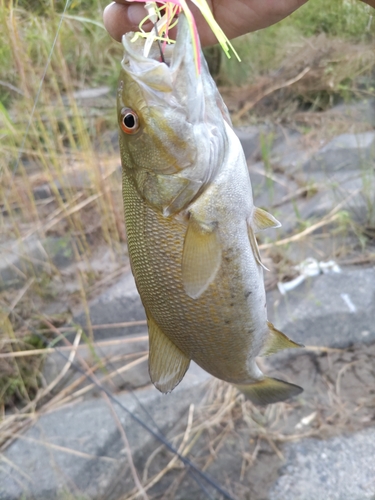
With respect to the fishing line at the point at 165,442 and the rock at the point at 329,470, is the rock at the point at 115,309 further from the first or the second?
the rock at the point at 329,470

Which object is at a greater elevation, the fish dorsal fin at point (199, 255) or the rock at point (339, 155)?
the fish dorsal fin at point (199, 255)

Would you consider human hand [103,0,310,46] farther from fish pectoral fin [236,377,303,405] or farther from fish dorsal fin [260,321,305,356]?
fish pectoral fin [236,377,303,405]

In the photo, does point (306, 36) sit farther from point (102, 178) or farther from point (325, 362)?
point (325, 362)

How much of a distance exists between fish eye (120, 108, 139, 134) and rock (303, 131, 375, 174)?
114 inches

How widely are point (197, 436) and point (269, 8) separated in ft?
A: 6.15

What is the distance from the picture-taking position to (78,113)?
7.79 feet

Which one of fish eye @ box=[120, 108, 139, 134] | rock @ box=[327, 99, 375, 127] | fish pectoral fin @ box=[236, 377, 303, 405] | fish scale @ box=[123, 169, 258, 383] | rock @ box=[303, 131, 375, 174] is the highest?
fish eye @ box=[120, 108, 139, 134]

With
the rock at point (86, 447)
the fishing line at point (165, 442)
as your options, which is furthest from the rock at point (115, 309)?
the rock at point (86, 447)

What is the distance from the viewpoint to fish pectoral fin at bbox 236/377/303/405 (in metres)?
1.06

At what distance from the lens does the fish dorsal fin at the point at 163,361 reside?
96 cm

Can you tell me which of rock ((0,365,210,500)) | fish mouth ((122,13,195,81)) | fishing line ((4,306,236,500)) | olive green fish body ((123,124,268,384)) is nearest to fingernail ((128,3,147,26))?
fish mouth ((122,13,195,81))

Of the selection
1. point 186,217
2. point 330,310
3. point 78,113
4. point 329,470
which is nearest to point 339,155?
point 330,310

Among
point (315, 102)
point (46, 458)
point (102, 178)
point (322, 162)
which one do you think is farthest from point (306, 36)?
point (46, 458)

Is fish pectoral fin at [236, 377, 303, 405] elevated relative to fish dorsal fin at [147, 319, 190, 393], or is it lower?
lower
